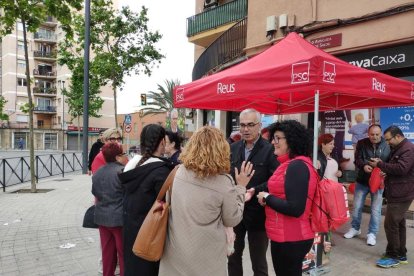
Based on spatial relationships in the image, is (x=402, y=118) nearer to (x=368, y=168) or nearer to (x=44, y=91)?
(x=368, y=168)

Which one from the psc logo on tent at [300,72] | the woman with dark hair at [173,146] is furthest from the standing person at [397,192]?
the woman with dark hair at [173,146]

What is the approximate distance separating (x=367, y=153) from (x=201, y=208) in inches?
156

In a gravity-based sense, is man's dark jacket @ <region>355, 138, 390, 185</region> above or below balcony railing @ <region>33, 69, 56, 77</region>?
below

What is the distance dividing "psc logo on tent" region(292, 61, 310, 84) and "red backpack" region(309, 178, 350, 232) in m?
1.24

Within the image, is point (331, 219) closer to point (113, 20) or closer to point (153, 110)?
point (113, 20)

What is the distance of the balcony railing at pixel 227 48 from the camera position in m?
12.1

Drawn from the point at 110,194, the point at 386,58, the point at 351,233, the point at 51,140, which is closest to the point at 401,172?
the point at 351,233

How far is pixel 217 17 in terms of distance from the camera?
15.1 meters

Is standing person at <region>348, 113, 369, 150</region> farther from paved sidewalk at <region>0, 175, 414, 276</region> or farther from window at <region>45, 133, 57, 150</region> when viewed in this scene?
window at <region>45, 133, 57, 150</region>

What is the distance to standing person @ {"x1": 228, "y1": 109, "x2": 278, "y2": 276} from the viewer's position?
10.6 ft

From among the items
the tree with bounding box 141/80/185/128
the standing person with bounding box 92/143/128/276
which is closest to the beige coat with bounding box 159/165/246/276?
the standing person with bounding box 92/143/128/276

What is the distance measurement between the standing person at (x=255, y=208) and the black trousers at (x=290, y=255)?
1.57 feet

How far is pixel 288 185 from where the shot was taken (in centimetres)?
261

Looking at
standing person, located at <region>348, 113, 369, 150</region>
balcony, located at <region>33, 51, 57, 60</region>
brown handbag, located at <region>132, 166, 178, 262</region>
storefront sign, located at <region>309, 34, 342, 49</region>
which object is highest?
balcony, located at <region>33, 51, 57, 60</region>
